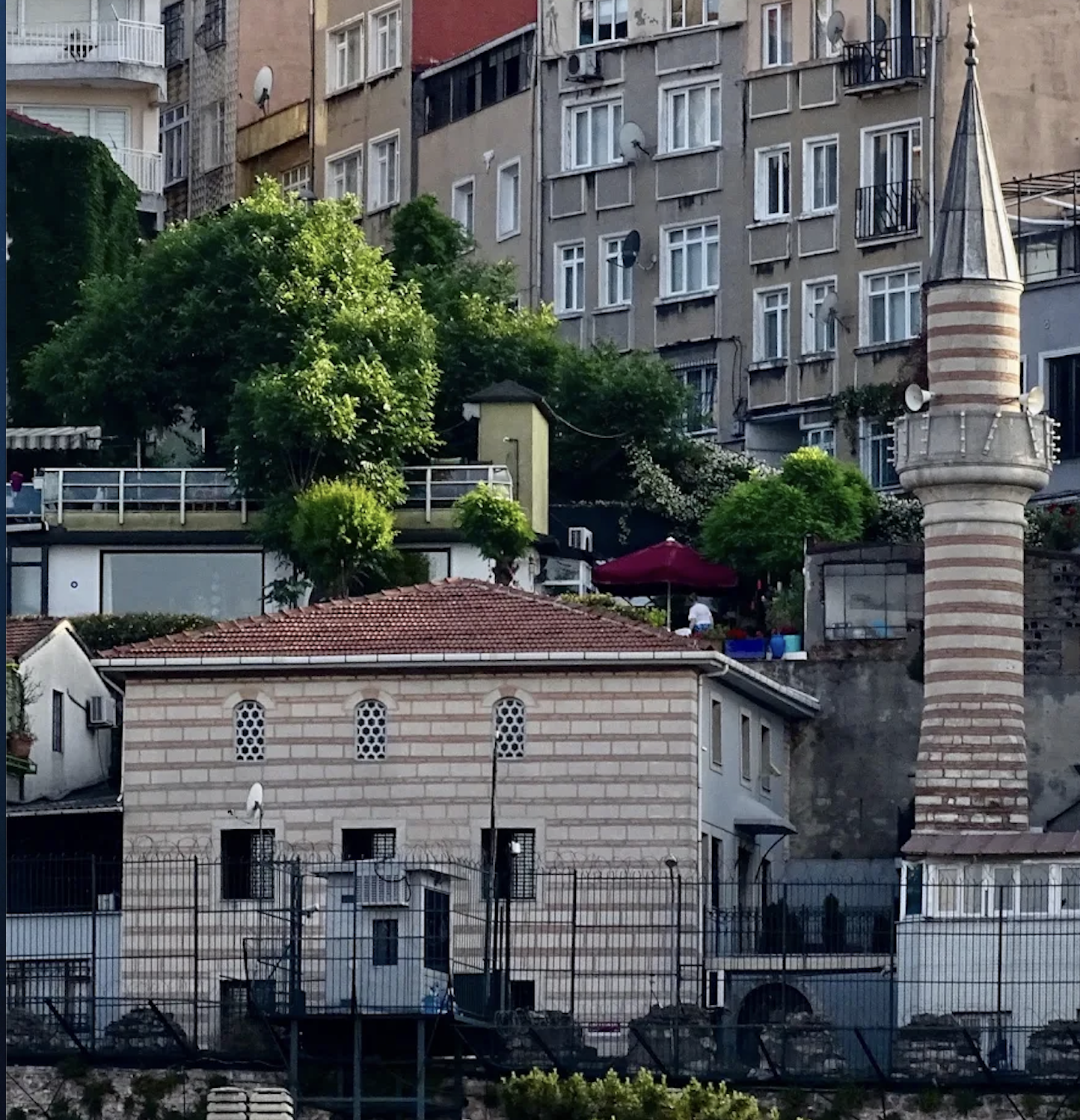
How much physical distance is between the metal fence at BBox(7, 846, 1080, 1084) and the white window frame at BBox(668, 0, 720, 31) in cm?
2664

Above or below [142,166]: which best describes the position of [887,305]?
below

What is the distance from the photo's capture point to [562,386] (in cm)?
6550

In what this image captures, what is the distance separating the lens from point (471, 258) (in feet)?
248

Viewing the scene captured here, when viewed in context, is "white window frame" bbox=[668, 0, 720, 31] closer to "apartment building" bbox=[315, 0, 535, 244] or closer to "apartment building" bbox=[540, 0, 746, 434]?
"apartment building" bbox=[540, 0, 746, 434]

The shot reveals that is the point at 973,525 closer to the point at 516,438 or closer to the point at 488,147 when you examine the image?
the point at 516,438

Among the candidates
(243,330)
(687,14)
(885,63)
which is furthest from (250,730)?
(687,14)

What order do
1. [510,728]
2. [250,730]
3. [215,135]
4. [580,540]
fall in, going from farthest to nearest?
[215,135], [580,540], [250,730], [510,728]

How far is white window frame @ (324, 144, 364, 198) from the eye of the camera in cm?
7981

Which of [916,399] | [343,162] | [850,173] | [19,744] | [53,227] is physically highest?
[343,162]

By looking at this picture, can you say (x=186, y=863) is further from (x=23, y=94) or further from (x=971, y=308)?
(x=23, y=94)

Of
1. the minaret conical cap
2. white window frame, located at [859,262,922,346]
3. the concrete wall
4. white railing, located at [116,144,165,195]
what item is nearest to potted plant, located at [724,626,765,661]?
the minaret conical cap

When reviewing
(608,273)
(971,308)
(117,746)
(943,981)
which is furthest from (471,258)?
(943,981)

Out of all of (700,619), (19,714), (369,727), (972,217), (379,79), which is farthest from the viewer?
(379,79)

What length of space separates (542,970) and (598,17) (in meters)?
31.4
